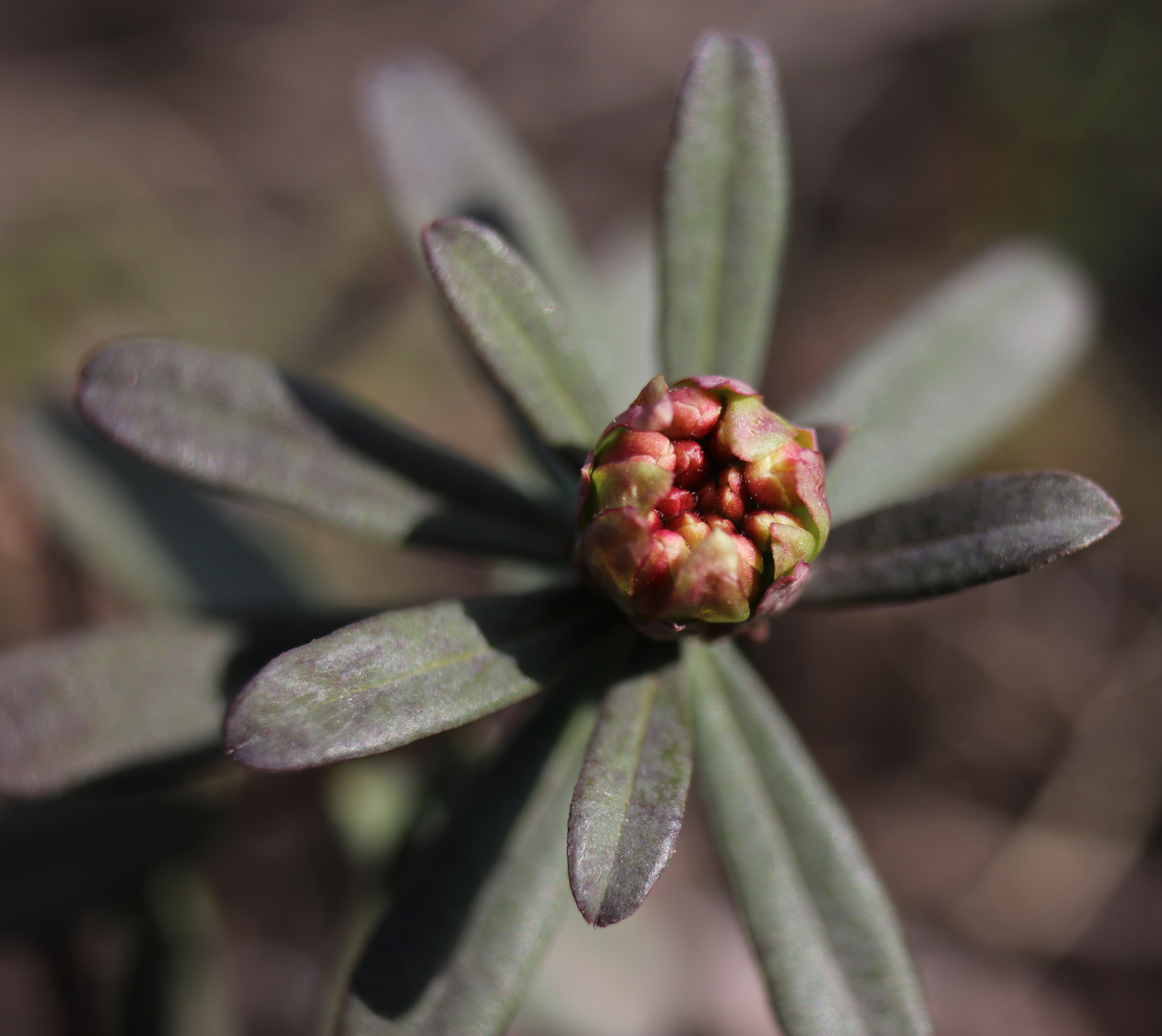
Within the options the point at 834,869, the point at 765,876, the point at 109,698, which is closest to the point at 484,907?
the point at 765,876

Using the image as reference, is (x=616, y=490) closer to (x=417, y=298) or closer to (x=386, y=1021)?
(x=386, y=1021)

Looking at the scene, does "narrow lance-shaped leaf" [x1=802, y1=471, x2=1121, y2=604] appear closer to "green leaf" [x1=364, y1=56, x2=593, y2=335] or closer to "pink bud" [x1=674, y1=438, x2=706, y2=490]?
"pink bud" [x1=674, y1=438, x2=706, y2=490]

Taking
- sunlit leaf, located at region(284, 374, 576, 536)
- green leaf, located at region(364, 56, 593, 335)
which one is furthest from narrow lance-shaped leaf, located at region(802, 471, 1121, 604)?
green leaf, located at region(364, 56, 593, 335)

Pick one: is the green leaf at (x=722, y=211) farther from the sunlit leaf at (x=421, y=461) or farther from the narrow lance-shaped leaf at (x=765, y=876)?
the narrow lance-shaped leaf at (x=765, y=876)

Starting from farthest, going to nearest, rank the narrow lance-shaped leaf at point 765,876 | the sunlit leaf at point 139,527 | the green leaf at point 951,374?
the sunlit leaf at point 139,527, the green leaf at point 951,374, the narrow lance-shaped leaf at point 765,876

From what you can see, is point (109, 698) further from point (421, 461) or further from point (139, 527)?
point (139, 527)

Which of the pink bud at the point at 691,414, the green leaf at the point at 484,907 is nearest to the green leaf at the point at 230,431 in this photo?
the green leaf at the point at 484,907

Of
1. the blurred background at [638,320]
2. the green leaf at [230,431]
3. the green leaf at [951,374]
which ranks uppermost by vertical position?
the green leaf at [951,374]
